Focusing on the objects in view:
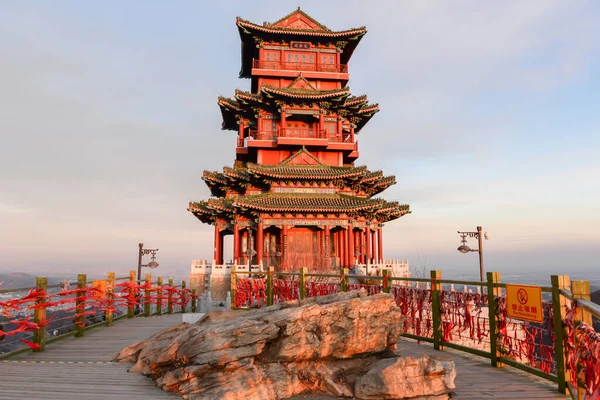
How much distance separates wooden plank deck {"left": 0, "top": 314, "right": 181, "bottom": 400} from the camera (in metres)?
5.67

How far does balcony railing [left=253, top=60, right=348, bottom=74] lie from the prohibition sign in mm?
27210

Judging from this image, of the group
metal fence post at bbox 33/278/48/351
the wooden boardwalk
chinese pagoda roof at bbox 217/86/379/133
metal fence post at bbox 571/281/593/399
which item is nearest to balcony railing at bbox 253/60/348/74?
chinese pagoda roof at bbox 217/86/379/133

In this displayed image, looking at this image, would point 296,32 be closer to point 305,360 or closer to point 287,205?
point 287,205

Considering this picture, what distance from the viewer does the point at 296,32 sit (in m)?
29.9

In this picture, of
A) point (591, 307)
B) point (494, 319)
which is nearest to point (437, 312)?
point (494, 319)

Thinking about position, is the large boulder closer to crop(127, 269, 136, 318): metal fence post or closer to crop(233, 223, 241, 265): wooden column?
crop(127, 269, 136, 318): metal fence post

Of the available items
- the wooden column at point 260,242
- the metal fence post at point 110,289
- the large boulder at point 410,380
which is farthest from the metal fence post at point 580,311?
the wooden column at point 260,242

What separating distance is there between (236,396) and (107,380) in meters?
2.53

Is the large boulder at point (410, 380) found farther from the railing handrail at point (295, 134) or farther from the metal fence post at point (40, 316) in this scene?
the railing handrail at point (295, 134)

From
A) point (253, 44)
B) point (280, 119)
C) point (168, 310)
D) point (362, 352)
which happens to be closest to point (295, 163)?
point (280, 119)

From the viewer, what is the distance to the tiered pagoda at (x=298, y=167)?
84.6 ft

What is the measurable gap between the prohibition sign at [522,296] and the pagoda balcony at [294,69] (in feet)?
87.6

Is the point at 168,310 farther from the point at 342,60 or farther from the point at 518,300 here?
the point at 342,60

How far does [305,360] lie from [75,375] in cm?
392
